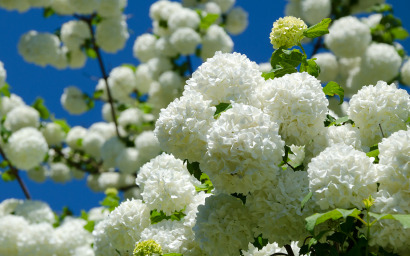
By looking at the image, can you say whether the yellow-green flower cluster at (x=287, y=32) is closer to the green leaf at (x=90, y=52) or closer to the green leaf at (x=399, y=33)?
the green leaf at (x=399, y=33)

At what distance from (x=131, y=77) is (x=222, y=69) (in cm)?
482

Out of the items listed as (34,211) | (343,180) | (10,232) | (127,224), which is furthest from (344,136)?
(34,211)

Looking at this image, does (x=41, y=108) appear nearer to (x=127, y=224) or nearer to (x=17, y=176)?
(x=17, y=176)

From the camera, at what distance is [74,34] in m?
5.66

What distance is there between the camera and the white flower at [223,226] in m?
1.54

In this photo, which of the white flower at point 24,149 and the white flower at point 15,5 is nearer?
the white flower at point 24,149

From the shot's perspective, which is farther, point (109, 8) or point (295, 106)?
point (109, 8)

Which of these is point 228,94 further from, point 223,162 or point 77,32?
point 77,32

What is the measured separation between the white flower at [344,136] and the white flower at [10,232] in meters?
2.90

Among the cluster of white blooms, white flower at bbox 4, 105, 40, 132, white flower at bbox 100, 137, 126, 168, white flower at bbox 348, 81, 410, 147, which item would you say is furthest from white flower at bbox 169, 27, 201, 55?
white flower at bbox 348, 81, 410, 147

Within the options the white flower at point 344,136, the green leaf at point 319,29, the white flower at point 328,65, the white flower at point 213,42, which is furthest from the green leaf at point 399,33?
the white flower at point 344,136

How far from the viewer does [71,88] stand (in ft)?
21.0

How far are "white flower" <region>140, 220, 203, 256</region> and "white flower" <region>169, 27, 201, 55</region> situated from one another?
147 inches

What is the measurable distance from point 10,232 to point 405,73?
3.72 metres
